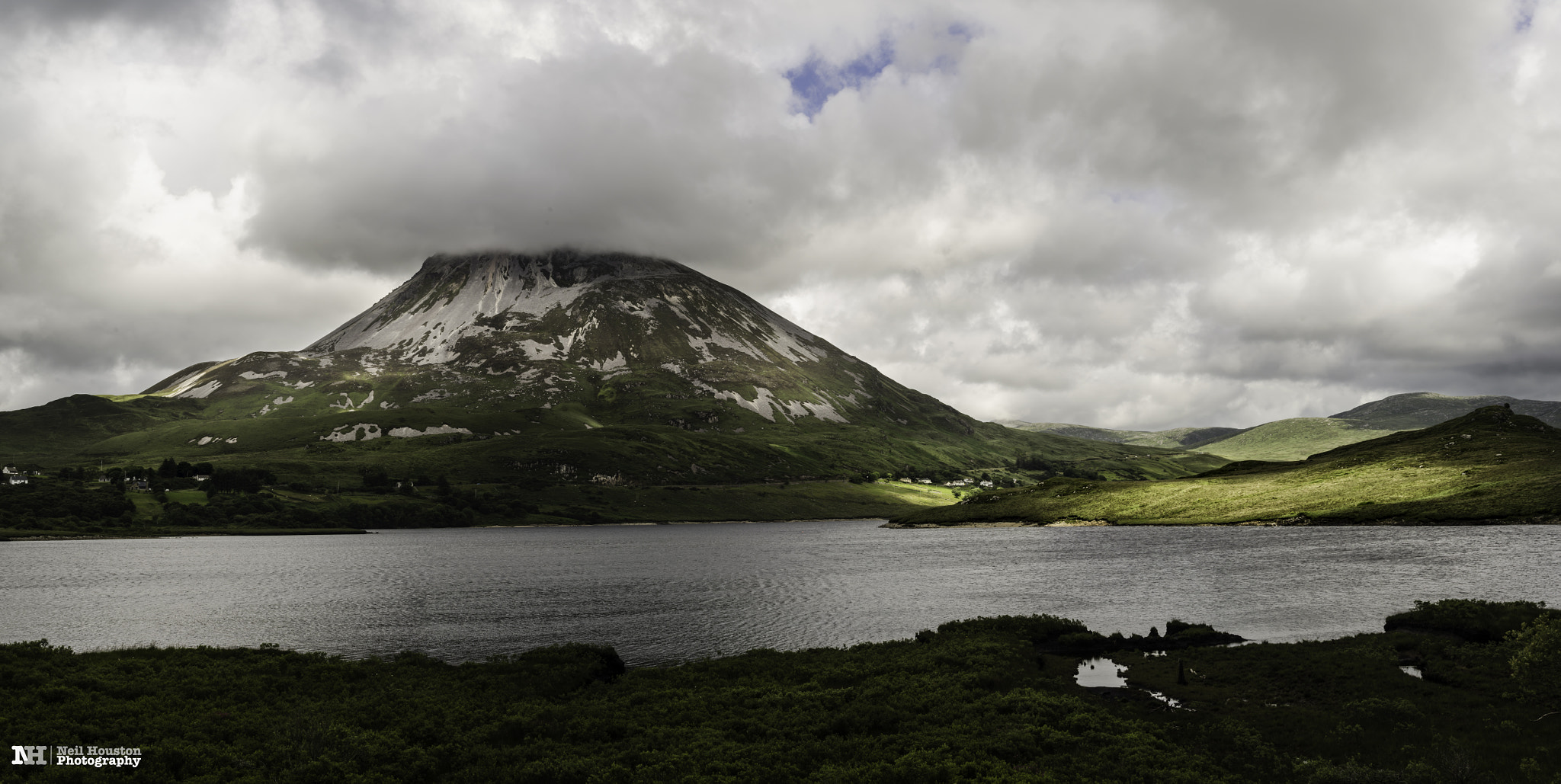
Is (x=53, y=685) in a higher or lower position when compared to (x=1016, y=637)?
higher

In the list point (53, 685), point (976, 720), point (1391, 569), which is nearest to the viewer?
point (976, 720)

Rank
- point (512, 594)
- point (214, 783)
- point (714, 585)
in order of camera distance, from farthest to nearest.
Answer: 1. point (714, 585)
2. point (512, 594)
3. point (214, 783)

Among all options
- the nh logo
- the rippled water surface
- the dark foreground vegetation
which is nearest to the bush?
the dark foreground vegetation

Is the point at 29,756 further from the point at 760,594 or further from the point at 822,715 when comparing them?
the point at 760,594

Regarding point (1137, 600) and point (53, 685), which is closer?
point (53, 685)

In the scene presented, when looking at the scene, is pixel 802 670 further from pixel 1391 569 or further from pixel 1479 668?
pixel 1391 569

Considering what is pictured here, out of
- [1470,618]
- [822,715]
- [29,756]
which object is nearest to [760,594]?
[822,715]

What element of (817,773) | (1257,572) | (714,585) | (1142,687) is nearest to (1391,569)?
(1257,572)
